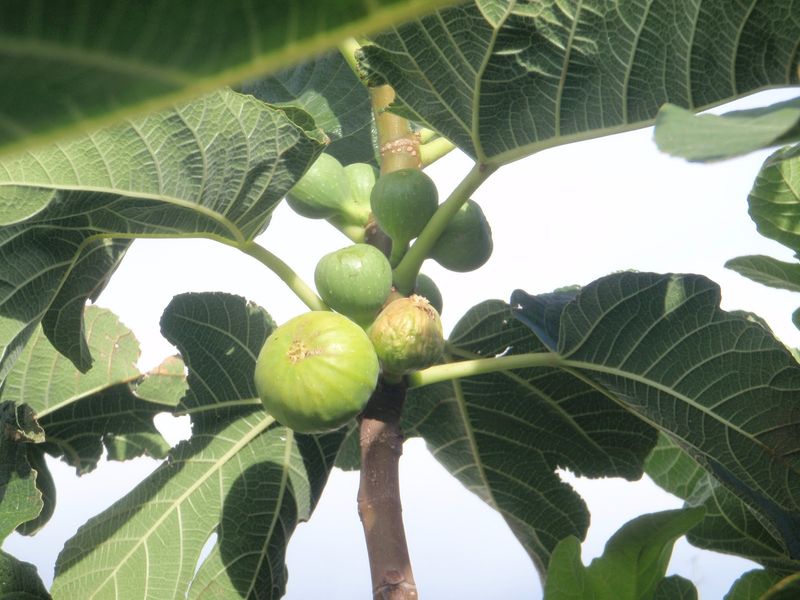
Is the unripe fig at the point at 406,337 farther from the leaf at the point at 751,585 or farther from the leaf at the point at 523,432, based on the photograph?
the leaf at the point at 751,585

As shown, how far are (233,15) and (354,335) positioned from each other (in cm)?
84

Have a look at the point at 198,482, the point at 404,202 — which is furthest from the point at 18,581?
the point at 404,202

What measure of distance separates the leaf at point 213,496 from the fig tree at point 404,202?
304 millimetres

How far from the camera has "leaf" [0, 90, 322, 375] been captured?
3.41ft

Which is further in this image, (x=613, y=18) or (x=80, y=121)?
(x=613, y=18)

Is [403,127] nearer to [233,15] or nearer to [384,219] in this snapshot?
[384,219]

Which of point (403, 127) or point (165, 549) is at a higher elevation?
point (403, 127)

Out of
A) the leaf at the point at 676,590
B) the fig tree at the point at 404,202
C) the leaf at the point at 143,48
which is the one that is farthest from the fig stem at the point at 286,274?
the leaf at the point at 143,48

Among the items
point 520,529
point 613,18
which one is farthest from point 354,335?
point 520,529

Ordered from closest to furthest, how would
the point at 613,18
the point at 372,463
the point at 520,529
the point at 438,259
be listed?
1. the point at 613,18
2. the point at 372,463
3. the point at 438,259
4. the point at 520,529

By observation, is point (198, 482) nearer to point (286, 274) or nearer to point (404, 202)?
point (286, 274)

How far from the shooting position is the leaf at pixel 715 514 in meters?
1.26

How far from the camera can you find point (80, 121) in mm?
256

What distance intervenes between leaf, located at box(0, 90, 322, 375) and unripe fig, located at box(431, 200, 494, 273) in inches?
8.8
